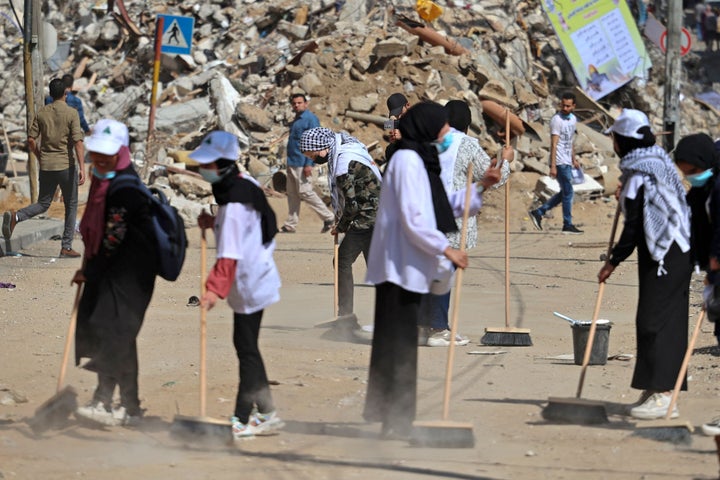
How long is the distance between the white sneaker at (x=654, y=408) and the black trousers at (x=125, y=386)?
107 inches

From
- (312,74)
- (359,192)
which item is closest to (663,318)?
(359,192)

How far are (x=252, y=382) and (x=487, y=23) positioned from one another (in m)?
19.7

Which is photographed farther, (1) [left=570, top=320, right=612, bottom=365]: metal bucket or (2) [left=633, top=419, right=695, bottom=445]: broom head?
(1) [left=570, top=320, right=612, bottom=365]: metal bucket

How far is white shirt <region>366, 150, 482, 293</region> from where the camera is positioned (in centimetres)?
626

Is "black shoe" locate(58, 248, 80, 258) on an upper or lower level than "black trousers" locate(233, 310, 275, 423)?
lower

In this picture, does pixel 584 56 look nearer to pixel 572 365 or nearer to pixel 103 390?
pixel 572 365

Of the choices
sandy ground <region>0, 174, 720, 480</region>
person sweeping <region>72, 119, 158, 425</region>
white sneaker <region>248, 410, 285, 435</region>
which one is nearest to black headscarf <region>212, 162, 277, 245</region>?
person sweeping <region>72, 119, 158, 425</region>

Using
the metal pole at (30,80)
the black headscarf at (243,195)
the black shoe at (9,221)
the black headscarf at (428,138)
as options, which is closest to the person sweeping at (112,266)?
the black headscarf at (243,195)

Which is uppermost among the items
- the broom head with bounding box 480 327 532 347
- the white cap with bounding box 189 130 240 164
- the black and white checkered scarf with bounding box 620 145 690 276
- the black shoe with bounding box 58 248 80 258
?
the white cap with bounding box 189 130 240 164

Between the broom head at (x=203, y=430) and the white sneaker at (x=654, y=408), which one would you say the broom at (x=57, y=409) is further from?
the white sneaker at (x=654, y=408)

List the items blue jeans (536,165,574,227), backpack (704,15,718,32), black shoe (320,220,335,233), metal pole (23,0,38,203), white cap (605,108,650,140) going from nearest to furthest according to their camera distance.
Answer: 1. white cap (605,108,650,140)
2. blue jeans (536,165,574,227)
3. black shoe (320,220,335,233)
4. metal pole (23,0,38,203)
5. backpack (704,15,718,32)

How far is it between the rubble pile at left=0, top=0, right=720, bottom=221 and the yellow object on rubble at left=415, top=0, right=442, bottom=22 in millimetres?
469

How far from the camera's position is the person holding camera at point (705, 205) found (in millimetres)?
6781

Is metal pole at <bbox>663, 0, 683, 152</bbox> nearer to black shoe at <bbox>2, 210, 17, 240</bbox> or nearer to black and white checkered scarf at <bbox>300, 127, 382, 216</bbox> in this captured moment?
black shoe at <bbox>2, 210, 17, 240</bbox>
